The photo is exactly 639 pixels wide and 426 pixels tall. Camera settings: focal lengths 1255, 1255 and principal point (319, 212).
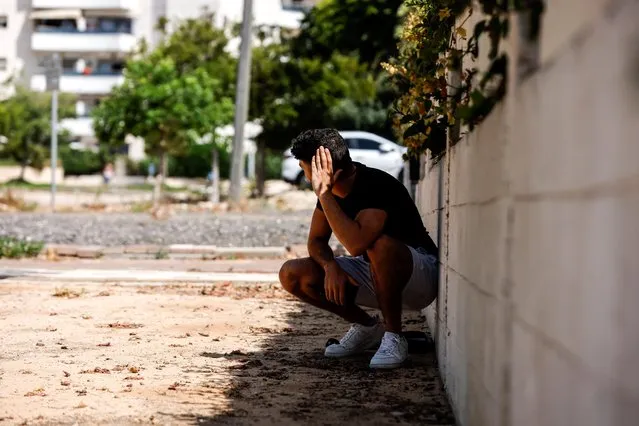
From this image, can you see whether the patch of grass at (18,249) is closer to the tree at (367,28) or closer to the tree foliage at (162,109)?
the tree at (367,28)

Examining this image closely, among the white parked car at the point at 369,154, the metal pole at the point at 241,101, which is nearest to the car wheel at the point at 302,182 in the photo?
the white parked car at the point at 369,154

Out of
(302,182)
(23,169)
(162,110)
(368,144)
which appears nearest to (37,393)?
(162,110)

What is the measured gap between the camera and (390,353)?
21.2 ft

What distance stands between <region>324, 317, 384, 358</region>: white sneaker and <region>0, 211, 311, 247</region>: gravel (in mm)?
10729

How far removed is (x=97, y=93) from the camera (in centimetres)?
7044

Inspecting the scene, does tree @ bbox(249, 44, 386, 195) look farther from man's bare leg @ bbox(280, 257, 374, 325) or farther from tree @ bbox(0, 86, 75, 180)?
man's bare leg @ bbox(280, 257, 374, 325)

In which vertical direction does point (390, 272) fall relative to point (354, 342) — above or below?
above

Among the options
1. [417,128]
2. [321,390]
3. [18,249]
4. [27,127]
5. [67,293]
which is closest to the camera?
[321,390]

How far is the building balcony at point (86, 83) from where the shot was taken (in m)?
69.8

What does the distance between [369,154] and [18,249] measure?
61.8 ft

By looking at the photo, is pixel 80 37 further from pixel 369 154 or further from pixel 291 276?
pixel 291 276

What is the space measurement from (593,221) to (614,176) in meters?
0.17

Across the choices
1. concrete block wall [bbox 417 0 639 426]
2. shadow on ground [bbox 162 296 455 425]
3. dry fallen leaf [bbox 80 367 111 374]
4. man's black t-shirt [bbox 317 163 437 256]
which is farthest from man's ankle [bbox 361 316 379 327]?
concrete block wall [bbox 417 0 639 426]

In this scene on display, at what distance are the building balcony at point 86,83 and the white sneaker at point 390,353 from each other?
6431 cm
